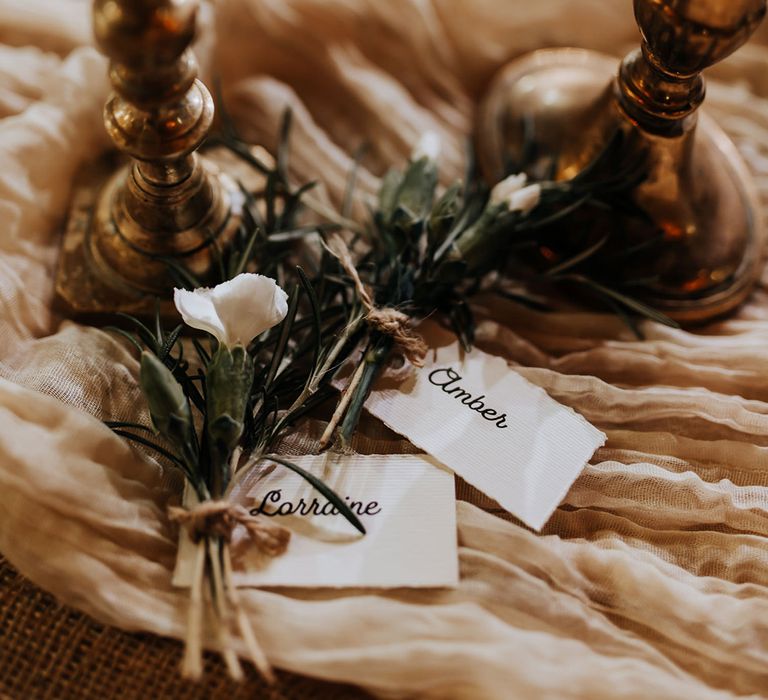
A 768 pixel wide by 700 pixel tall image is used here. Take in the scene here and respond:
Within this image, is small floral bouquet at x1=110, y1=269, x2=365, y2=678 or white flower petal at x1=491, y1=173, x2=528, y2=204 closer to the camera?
small floral bouquet at x1=110, y1=269, x2=365, y2=678

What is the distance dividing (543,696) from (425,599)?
98 mm

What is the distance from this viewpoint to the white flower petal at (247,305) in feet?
1.65

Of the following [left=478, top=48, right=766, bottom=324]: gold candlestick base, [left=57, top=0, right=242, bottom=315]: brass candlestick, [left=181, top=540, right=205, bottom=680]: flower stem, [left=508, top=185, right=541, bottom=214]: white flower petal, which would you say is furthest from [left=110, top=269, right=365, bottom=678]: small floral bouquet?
[left=478, top=48, right=766, bottom=324]: gold candlestick base

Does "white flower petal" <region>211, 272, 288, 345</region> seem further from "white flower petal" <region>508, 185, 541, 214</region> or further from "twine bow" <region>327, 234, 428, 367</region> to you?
"white flower petal" <region>508, 185, 541, 214</region>

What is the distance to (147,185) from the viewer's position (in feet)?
1.89

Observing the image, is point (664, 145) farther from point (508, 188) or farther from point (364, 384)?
point (364, 384)

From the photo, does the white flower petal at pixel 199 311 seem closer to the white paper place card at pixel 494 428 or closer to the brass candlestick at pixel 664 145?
the white paper place card at pixel 494 428

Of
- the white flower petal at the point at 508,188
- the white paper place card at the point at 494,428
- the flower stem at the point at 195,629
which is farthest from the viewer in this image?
the white flower petal at the point at 508,188

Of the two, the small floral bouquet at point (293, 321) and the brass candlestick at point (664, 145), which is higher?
the brass candlestick at point (664, 145)

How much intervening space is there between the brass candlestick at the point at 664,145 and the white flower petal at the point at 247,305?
0.35 meters

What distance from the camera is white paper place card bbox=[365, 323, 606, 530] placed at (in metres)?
0.54

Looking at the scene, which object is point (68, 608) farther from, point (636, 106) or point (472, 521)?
point (636, 106)

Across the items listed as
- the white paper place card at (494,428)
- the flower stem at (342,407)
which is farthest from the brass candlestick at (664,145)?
the flower stem at (342,407)

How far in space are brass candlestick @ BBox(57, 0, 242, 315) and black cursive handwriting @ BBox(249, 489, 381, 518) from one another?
23 cm
